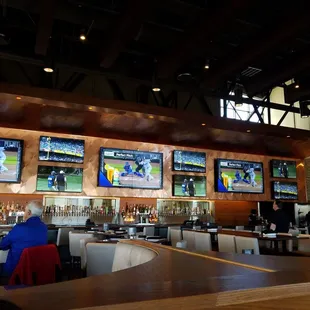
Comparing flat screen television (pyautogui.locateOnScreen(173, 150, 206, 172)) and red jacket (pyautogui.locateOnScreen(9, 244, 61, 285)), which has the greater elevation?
flat screen television (pyautogui.locateOnScreen(173, 150, 206, 172))

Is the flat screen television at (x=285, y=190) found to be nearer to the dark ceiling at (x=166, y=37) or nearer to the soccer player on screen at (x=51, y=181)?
the dark ceiling at (x=166, y=37)

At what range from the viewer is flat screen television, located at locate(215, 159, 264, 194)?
9773 millimetres

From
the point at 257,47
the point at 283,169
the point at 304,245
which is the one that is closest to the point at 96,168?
the point at 257,47

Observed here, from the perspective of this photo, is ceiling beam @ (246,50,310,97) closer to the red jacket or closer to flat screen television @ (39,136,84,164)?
flat screen television @ (39,136,84,164)

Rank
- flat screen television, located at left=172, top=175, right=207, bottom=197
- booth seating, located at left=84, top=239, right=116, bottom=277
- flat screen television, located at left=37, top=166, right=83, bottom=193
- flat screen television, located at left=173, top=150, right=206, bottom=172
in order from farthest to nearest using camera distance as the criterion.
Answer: flat screen television, located at left=173, top=150, right=206, bottom=172
flat screen television, located at left=172, top=175, right=207, bottom=197
flat screen television, located at left=37, top=166, right=83, bottom=193
booth seating, located at left=84, top=239, right=116, bottom=277

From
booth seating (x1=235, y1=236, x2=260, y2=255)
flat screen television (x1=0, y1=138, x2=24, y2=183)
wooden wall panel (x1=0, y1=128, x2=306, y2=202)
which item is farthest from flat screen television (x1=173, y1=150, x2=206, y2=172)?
booth seating (x1=235, y1=236, x2=260, y2=255)

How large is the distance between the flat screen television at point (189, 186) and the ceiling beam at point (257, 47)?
3031mm

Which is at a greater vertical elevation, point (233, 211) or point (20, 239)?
point (233, 211)

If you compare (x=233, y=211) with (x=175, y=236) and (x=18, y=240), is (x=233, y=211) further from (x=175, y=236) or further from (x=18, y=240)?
(x=18, y=240)

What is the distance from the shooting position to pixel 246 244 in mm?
4344

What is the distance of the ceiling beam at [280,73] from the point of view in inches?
247

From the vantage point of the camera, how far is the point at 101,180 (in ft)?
26.7

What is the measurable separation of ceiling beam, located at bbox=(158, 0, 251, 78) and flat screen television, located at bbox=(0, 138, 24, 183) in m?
3.78

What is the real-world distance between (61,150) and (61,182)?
771 millimetres
